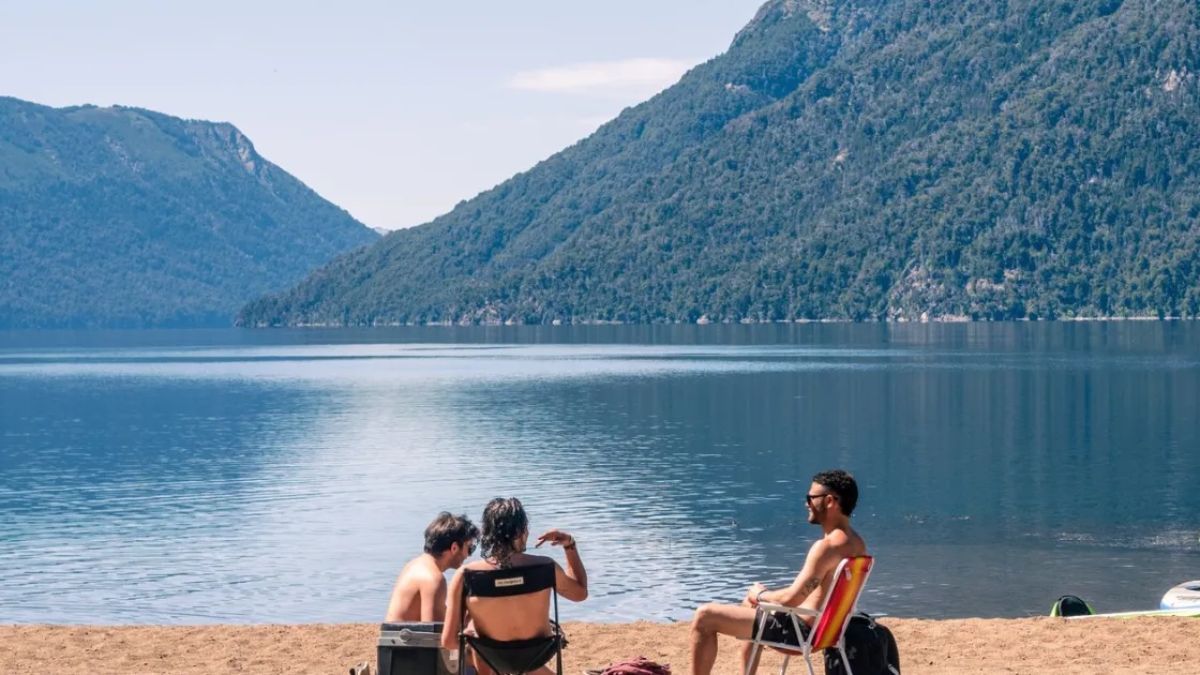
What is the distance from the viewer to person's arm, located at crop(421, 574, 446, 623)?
532 inches

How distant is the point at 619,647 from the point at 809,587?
677cm

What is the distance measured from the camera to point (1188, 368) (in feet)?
375

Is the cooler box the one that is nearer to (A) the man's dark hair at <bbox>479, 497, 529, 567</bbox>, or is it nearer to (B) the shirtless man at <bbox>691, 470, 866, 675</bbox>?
(A) the man's dark hair at <bbox>479, 497, 529, 567</bbox>

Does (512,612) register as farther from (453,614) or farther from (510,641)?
(453,614)

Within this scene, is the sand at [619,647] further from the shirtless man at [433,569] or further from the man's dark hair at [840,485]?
the shirtless man at [433,569]

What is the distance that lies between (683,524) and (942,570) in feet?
29.1

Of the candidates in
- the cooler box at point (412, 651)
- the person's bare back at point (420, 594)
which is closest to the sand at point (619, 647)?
the person's bare back at point (420, 594)

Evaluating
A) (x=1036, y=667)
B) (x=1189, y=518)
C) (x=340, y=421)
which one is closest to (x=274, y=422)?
(x=340, y=421)

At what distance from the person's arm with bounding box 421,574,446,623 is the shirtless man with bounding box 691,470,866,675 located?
6.78 ft

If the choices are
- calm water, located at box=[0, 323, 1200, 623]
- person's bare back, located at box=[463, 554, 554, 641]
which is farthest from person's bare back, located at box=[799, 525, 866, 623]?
calm water, located at box=[0, 323, 1200, 623]

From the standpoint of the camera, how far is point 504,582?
500 inches

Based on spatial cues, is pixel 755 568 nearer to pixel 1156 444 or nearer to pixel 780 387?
pixel 1156 444

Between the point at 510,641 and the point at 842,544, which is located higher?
the point at 842,544

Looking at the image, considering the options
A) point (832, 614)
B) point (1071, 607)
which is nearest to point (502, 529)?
point (832, 614)
